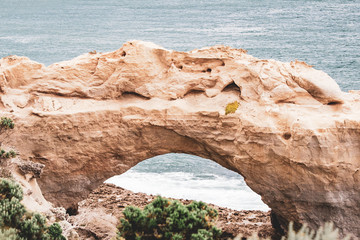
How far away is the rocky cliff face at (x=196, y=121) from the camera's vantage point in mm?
16109

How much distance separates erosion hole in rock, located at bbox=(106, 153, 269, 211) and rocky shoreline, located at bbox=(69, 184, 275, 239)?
2.56 metres

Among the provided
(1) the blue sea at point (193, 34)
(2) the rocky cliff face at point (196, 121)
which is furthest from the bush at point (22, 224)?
(1) the blue sea at point (193, 34)

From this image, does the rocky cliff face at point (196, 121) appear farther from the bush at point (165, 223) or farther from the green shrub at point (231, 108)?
the bush at point (165, 223)

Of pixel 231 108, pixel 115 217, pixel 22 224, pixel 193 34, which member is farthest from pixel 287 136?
pixel 193 34

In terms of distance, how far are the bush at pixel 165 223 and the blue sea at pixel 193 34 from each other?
12.1 m

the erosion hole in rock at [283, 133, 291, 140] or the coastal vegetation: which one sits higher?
the erosion hole in rock at [283, 133, 291, 140]

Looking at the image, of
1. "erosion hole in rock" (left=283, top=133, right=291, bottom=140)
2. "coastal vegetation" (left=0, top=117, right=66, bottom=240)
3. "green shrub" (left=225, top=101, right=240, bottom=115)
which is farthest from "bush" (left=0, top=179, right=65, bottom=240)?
"erosion hole in rock" (left=283, top=133, right=291, bottom=140)

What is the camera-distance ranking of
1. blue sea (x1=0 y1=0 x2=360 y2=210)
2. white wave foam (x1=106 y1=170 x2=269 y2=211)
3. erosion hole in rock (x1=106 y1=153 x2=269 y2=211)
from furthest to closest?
blue sea (x1=0 y1=0 x2=360 y2=210) < erosion hole in rock (x1=106 y1=153 x2=269 y2=211) < white wave foam (x1=106 y1=170 x2=269 y2=211)

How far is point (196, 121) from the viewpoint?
17.1 meters

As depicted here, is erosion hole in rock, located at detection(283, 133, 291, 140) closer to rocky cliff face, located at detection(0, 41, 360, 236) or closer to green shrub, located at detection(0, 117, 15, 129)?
rocky cliff face, located at detection(0, 41, 360, 236)

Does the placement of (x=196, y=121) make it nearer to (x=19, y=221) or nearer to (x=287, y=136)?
(x=287, y=136)

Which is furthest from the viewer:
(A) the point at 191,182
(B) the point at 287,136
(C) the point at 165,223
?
(A) the point at 191,182

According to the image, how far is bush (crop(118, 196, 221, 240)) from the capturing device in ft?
41.8

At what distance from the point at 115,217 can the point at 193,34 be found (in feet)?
83.8
